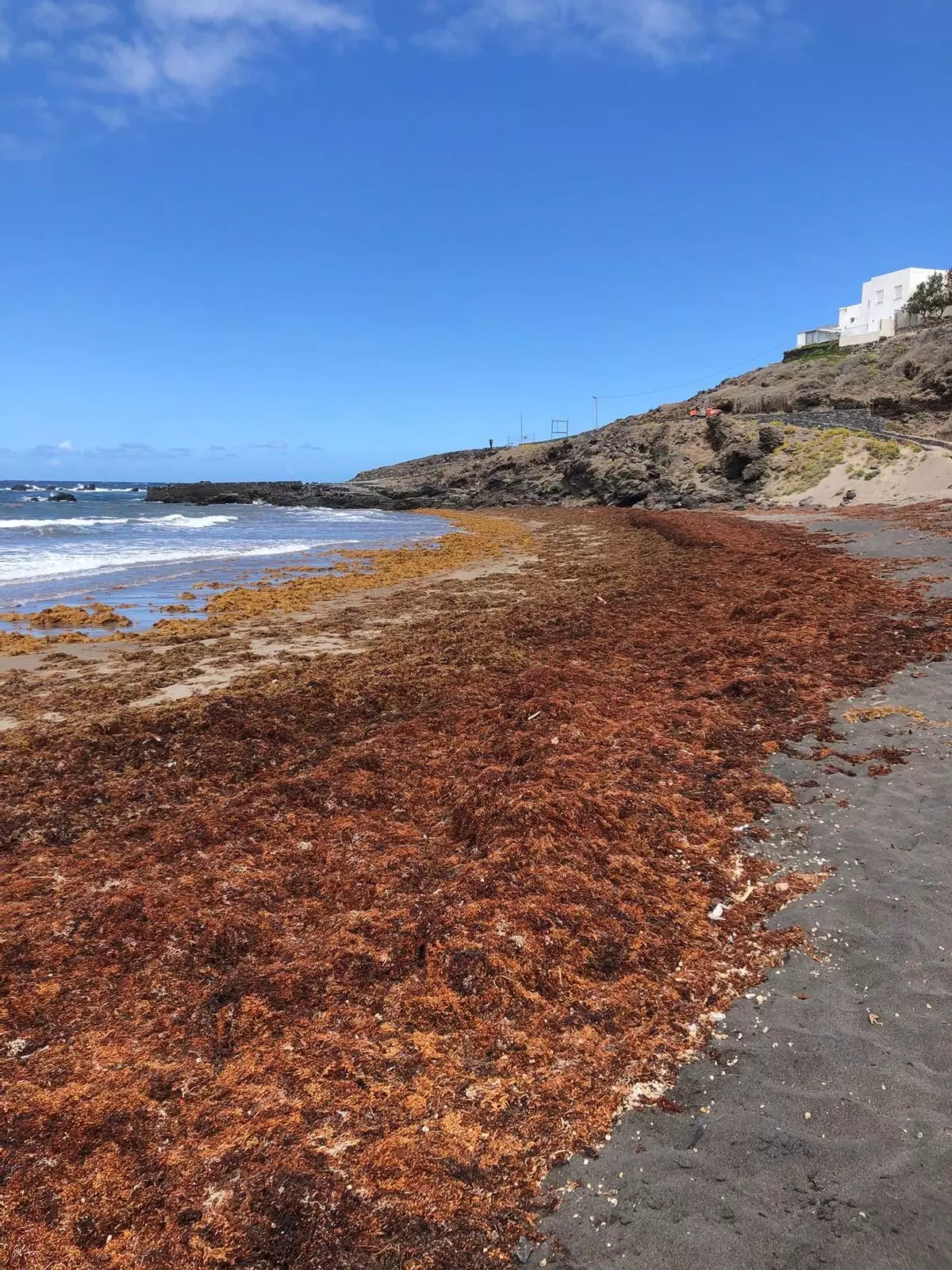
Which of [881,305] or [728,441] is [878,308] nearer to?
[881,305]

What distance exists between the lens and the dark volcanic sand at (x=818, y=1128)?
6.50 feet

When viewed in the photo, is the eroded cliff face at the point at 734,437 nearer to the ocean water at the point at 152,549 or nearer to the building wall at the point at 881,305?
the building wall at the point at 881,305

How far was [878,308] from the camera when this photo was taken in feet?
216

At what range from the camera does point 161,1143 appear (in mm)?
2258

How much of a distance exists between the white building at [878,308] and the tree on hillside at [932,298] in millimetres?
3542

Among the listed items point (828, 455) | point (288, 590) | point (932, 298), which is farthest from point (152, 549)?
point (932, 298)

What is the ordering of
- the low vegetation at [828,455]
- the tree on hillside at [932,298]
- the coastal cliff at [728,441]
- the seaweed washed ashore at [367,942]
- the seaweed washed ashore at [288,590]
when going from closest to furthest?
the seaweed washed ashore at [367,942]
the seaweed washed ashore at [288,590]
the low vegetation at [828,455]
the coastal cliff at [728,441]
the tree on hillside at [932,298]

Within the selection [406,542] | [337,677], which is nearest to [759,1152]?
[337,677]

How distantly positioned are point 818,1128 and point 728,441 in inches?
1482

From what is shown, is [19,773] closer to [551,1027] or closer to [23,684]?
[23,684]

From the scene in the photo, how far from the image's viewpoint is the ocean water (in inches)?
590

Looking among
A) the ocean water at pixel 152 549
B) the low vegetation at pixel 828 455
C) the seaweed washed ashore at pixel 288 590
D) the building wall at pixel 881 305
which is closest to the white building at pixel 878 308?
the building wall at pixel 881 305

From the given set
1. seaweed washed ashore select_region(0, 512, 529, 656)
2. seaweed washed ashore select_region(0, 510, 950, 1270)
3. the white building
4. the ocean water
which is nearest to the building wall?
the white building

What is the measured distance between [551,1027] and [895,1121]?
1217 millimetres
